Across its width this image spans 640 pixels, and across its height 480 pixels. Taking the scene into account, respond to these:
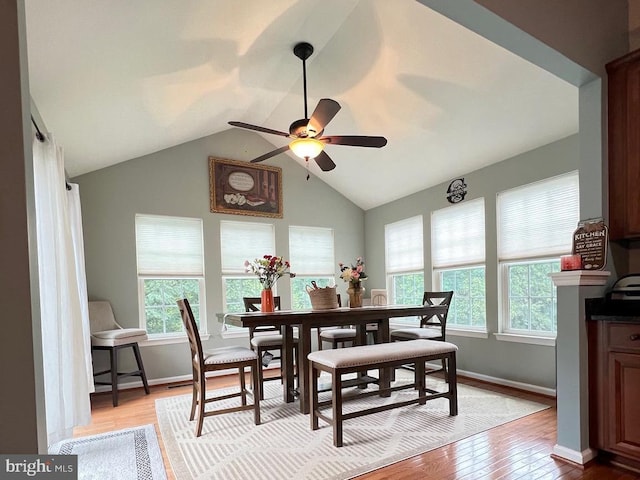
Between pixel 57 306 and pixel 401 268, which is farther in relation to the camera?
pixel 401 268

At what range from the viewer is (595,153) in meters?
2.21

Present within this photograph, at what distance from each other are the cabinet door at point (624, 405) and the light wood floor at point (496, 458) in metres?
0.15

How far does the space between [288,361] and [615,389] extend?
236 cm

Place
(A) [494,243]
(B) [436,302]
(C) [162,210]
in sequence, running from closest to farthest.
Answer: (A) [494,243], (C) [162,210], (B) [436,302]

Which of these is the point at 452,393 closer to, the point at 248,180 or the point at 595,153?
the point at 595,153

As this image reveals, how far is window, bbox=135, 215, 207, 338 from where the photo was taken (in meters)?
4.25

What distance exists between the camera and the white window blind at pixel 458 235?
4.10 meters

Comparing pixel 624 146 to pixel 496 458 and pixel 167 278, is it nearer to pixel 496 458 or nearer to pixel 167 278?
pixel 496 458

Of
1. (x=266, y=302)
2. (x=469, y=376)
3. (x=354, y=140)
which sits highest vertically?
(x=354, y=140)

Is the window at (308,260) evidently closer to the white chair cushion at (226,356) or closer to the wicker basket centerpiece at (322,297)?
the wicker basket centerpiece at (322,297)

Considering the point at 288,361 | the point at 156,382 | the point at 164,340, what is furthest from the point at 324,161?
the point at 156,382

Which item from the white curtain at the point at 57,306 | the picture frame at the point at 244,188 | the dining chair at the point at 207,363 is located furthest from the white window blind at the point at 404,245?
the white curtain at the point at 57,306

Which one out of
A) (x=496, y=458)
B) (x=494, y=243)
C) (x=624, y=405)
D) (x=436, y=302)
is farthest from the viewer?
(x=436, y=302)

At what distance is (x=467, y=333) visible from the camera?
4145 mm
